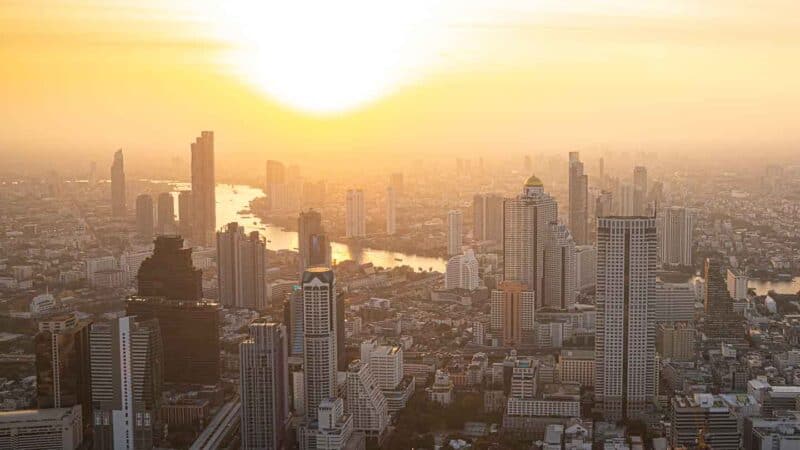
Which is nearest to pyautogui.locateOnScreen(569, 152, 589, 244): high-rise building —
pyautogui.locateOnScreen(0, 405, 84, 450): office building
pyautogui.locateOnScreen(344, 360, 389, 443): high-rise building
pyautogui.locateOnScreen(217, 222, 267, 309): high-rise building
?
pyautogui.locateOnScreen(217, 222, 267, 309): high-rise building

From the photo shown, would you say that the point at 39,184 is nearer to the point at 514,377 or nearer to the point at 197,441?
the point at 197,441

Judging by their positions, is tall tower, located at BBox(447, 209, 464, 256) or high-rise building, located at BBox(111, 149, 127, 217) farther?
tall tower, located at BBox(447, 209, 464, 256)

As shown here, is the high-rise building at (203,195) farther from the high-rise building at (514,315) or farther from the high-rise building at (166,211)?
the high-rise building at (514,315)

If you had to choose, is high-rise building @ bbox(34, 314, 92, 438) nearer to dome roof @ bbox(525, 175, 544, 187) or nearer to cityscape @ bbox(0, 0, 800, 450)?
cityscape @ bbox(0, 0, 800, 450)

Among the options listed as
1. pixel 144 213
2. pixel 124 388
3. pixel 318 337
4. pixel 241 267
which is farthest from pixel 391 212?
pixel 124 388

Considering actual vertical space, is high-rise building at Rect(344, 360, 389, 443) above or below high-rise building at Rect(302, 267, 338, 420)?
below

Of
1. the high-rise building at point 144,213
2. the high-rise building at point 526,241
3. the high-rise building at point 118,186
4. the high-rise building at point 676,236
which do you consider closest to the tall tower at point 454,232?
the high-rise building at point 676,236

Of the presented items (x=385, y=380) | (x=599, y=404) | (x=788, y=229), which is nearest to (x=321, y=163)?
(x=385, y=380)
